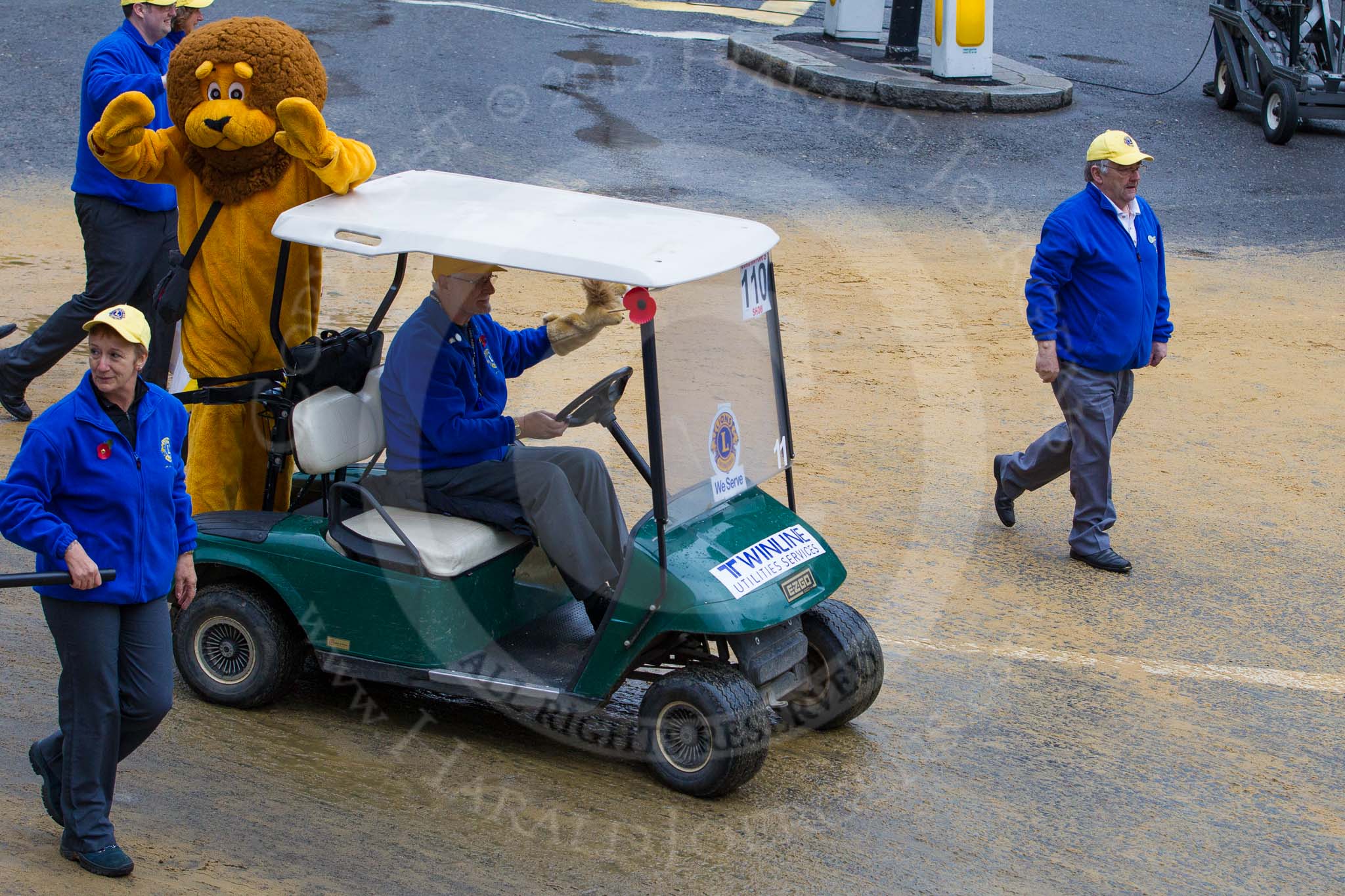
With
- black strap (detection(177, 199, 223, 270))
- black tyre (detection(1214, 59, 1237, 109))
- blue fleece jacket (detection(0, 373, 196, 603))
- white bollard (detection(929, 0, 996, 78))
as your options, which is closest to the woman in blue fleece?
blue fleece jacket (detection(0, 373, 196, 603))

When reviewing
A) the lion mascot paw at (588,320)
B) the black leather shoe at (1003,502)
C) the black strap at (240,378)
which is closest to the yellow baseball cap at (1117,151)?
the black leather shoe at (1003,502)

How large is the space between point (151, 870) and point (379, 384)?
1.57 m

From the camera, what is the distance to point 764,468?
14.5 ft

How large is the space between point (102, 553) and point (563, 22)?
13.9 metres

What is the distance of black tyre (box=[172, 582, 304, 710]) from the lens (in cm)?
438

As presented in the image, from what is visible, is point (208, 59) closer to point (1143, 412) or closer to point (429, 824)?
point (429, 824)

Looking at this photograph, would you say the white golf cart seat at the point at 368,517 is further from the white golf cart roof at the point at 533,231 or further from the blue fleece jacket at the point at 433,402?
the white golf cart roof at the point at 533,231

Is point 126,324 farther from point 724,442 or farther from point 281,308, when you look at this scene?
point 724,442

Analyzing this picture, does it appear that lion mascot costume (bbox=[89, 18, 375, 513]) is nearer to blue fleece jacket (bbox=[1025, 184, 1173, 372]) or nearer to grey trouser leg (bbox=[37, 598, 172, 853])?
grey trouser leg (bbox=[37, 598, 172, 853])

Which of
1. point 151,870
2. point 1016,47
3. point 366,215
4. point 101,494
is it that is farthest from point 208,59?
point 1016,47

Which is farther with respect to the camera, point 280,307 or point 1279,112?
point 1279,112

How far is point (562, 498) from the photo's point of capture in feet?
13.9

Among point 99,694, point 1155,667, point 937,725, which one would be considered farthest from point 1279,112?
point 99,694

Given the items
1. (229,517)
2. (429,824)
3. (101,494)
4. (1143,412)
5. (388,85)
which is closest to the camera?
(101,494)
